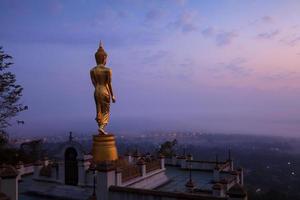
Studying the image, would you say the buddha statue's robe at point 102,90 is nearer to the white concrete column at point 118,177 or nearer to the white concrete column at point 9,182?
the white concrete column at point 118,177

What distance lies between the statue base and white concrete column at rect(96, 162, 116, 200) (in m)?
2.57

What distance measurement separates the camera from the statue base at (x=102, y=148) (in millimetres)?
15930

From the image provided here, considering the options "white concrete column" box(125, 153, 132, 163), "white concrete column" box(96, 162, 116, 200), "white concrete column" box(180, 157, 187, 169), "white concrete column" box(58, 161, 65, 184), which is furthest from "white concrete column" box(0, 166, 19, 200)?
"white concrete column" box(180, 157, 187, 169)

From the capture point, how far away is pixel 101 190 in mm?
13172

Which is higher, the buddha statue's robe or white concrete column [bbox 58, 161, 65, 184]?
the buddha statue's robe

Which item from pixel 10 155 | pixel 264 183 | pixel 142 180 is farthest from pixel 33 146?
pixel 264 183

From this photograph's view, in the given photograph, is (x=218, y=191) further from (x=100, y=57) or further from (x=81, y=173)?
(x=100, y=57)

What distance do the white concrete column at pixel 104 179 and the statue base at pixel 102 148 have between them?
2.57 meters

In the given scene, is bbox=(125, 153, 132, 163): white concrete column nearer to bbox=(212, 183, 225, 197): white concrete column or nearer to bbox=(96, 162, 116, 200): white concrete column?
bbox=(212, 183, 225, 197): white concrete column

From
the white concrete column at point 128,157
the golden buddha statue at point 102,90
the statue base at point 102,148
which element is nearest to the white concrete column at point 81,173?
the statue base at point 102,148

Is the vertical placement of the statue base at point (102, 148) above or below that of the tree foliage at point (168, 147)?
above

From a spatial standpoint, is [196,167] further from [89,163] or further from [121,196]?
[121,196]

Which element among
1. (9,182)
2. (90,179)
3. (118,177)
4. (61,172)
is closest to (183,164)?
(90,179)

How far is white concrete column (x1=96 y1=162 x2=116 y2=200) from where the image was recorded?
513 inches
